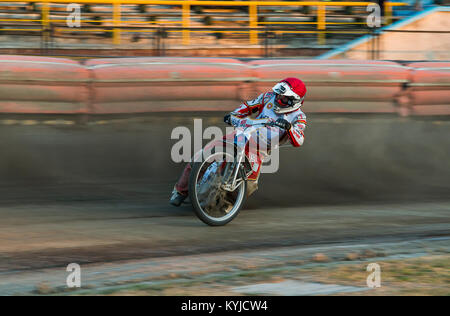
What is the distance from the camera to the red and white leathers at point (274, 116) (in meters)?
7.47

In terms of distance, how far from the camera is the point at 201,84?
31.3 feet

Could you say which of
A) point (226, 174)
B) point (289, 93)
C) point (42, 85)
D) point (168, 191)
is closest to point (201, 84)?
point (168, 191)

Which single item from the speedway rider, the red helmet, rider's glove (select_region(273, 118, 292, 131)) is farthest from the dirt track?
the red helmet

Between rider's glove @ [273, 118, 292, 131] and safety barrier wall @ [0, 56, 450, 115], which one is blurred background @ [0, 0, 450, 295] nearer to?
safety barrier wall @ [0, 56, 450, 115]

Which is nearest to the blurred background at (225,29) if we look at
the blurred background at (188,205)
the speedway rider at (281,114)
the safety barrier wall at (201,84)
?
the blurred background at (188,205)

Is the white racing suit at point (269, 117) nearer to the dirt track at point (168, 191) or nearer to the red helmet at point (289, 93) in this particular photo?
the red helmet at point (289, 93)

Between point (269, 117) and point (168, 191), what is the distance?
1.84 metres

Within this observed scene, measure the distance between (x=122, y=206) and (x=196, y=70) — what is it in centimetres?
244

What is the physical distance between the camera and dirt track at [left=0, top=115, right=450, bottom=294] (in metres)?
6.51

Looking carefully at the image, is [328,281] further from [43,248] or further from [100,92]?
[100,92]

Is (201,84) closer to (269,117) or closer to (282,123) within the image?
(269,117)

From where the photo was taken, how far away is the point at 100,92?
9227 millimetres

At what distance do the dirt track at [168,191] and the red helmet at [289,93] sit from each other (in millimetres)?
A: 1211
